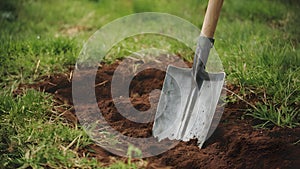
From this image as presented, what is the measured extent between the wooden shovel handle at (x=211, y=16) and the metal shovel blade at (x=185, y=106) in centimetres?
22

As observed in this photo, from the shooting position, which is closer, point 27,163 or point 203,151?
point 27,163

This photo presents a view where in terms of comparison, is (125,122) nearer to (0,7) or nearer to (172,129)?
(172,129)

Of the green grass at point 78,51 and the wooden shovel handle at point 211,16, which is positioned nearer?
the green grass at point 78,51

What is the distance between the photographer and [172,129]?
2430mm

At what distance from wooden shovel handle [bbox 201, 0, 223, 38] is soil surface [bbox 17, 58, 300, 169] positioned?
1.25 feet

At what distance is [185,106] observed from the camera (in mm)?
2488

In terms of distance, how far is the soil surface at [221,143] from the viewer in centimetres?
215

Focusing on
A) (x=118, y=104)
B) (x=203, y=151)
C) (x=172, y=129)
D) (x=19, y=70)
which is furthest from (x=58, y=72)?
(x=203, y=151)

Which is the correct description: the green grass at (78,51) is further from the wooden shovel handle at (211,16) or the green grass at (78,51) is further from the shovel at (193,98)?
the wooden shovel handle at (211,16)

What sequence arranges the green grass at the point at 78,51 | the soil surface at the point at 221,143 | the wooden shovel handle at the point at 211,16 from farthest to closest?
the wooden shovel handle at the point at 211,16 < the green grass at the point at 78,51 < the soil surface at the point at 221,143

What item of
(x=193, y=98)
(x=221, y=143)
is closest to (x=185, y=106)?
(x=193, y=98)

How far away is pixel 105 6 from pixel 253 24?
1506mm

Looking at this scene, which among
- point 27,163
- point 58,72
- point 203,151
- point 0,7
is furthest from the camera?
point 0,7

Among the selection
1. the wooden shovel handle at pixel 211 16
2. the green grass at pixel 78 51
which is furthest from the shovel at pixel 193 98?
the green grass at pixel 78 51
